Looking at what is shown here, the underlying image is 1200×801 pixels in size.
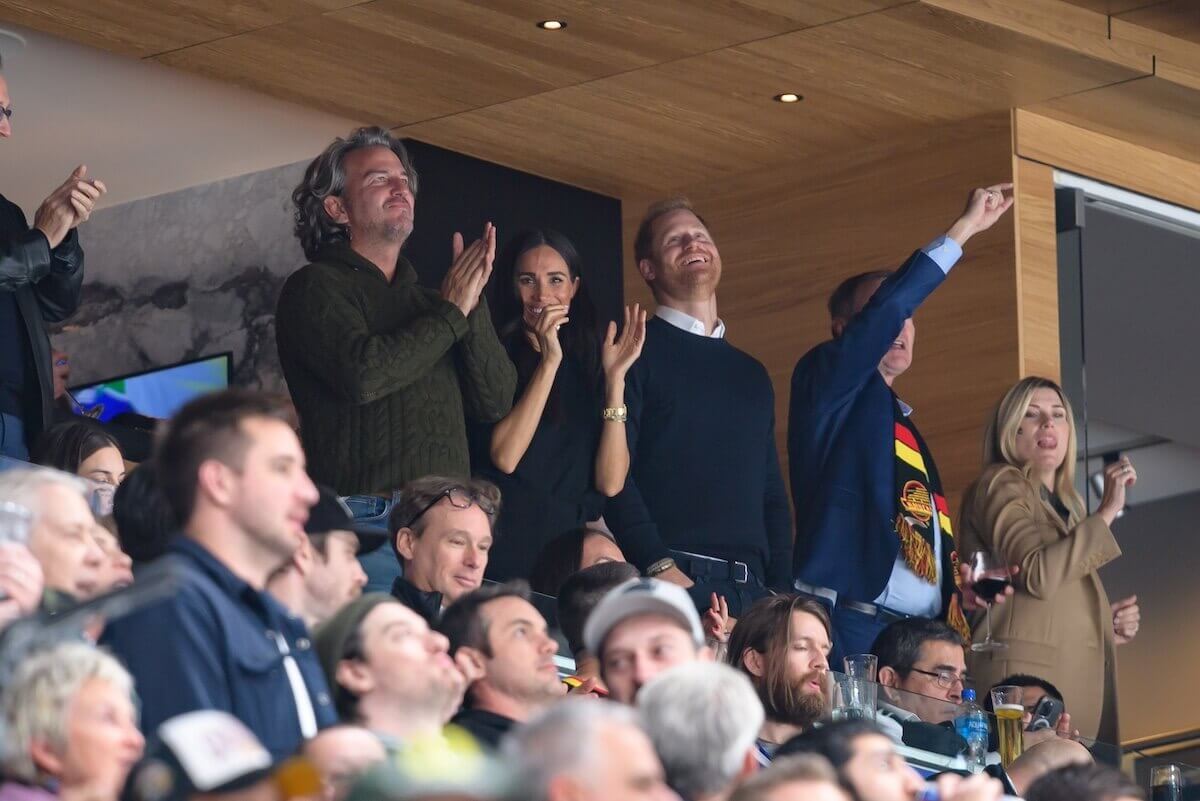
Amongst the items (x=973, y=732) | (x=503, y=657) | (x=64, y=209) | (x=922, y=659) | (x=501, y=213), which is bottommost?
(x=973, y=732)

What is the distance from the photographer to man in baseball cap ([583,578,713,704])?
4059 millimetres

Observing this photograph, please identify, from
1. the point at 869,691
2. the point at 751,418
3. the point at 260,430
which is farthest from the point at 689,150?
the point at 260,430

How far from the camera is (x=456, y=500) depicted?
16.9ft

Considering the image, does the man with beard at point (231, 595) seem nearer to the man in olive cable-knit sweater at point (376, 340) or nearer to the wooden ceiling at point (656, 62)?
the man in olive cable-knit sweater at point (376, 340)

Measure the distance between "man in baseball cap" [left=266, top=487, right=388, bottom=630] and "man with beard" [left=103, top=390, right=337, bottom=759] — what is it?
1.27ft

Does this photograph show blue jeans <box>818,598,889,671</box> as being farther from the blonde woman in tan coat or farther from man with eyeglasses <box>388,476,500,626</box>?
man with eyeglasses <box>388,476,500,626</box>

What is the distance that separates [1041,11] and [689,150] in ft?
4.85

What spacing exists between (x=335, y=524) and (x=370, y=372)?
135cm

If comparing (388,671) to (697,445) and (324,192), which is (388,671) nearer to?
(324,192)

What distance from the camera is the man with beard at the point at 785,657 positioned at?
5.30 meters

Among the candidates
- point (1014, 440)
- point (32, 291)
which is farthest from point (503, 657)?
point (1014, 440)

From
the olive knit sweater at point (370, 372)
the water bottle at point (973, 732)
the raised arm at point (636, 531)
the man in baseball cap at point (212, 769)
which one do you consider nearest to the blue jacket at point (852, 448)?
the raised arm at point (636, 531)

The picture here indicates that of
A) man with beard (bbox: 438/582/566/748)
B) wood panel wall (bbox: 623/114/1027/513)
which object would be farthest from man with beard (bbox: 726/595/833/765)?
wood panel wall (bbox: 623/114/1027/513)

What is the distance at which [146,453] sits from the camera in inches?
254
